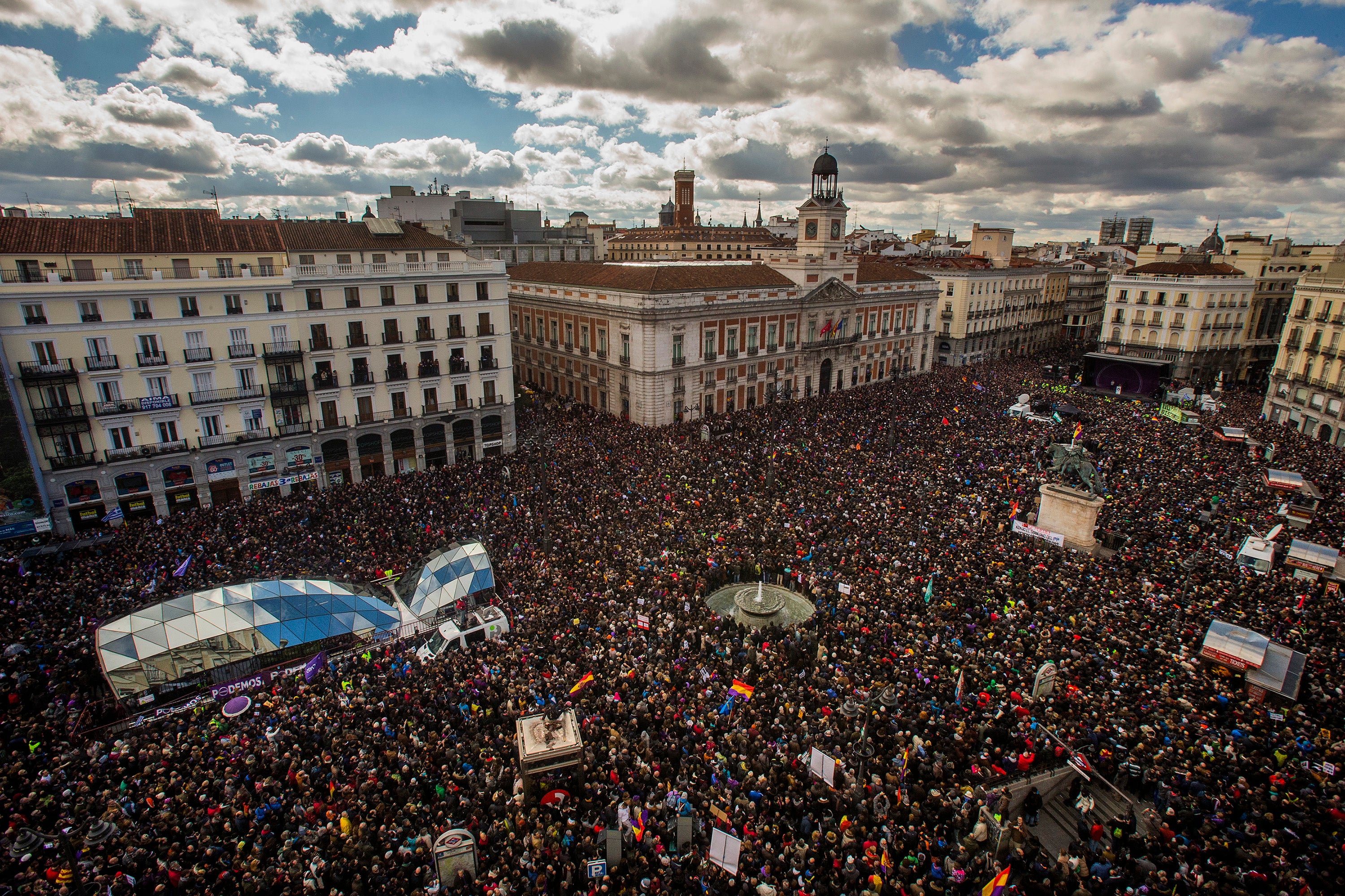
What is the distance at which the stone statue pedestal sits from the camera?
25.3 metres

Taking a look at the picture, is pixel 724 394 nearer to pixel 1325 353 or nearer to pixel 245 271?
pixel 245 271

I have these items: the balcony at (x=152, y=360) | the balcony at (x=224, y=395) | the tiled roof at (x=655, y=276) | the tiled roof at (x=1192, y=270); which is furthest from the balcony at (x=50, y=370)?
the tiled roof at (x=1192, y=270)

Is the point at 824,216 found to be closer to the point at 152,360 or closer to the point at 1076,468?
the point at 1076,468

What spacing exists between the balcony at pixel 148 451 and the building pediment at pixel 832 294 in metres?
42.3

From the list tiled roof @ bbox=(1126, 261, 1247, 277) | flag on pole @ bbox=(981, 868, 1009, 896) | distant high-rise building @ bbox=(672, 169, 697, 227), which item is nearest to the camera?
flag on pole @ bbox=(981, 868, 1009, 896)

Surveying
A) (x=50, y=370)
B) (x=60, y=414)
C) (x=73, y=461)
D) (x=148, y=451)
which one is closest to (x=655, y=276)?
(x=148, y=451)

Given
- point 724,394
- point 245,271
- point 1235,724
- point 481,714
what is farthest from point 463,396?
point 1235,724

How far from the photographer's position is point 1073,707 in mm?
15492

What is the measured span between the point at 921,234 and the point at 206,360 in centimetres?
15095

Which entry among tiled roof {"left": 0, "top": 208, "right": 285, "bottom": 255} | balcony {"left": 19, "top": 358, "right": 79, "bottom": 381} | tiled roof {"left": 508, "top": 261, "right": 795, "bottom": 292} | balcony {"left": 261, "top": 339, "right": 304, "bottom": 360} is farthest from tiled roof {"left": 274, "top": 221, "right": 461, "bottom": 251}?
tiled roof {"left": 508, "top": 261, "right": 795, "bottom": 292}

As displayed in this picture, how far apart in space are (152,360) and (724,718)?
97.4ft

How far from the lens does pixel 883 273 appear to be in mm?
62000

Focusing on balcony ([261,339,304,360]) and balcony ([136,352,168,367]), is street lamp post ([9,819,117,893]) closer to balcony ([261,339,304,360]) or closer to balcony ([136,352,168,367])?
balcony ([136,352,168,367])

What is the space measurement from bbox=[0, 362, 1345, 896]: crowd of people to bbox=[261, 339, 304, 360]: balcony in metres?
7.82
